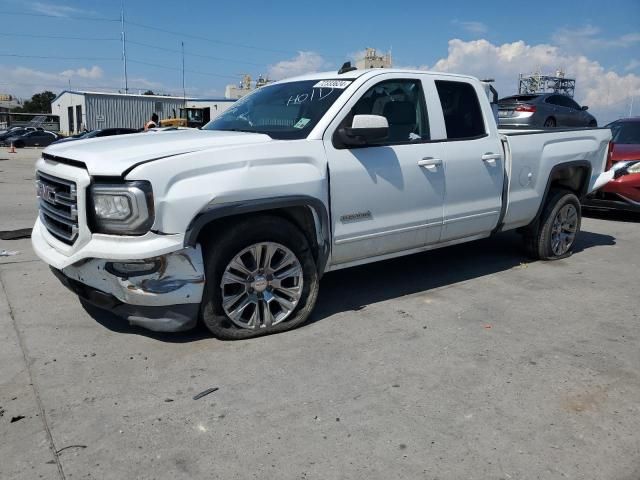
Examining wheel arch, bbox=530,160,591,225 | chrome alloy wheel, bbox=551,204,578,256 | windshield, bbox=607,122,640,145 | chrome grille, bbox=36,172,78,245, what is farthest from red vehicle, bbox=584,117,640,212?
chrome grille, bbox=36,172,78,245

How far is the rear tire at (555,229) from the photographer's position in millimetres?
6160

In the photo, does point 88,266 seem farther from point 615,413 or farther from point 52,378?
point 615,413

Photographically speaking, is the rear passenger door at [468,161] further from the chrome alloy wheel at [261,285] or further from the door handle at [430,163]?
the chrome alloy wheel at [261,285]

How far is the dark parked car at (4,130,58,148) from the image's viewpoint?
127 ft

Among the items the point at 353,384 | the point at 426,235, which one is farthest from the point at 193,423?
the point at 426,235

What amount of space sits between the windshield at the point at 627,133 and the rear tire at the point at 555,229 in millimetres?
4322

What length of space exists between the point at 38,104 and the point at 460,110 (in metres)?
114

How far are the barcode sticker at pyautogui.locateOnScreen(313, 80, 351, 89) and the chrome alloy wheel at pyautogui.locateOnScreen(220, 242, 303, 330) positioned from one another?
142cm

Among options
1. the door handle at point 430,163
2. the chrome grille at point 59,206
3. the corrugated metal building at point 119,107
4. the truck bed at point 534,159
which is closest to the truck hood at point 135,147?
the chrome grille at point 59,206

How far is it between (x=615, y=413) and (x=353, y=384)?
144 centimetres

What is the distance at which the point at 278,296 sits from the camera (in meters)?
4.10

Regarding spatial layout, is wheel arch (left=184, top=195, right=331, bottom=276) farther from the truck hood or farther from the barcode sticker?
the barcode sticker

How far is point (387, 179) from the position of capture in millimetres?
4406

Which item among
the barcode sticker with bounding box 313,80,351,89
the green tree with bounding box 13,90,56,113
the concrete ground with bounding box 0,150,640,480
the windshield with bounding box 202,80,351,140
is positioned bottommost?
the concrete ground with bounding box 0,150,640,480
